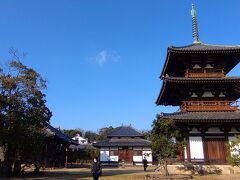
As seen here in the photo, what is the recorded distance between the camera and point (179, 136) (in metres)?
29.1

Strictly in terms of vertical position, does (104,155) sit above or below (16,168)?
above

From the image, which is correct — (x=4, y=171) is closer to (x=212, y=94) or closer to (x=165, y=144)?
(x=165, y=144)

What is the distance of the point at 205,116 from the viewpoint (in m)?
30.3

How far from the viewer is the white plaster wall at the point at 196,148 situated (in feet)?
101

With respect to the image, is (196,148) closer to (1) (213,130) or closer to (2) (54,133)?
(1) (213,130)

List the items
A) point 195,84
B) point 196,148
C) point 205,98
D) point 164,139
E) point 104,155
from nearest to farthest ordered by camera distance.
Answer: point 164,139 → point 196,148 → point 195,84 → point 205,98 → point 104,155

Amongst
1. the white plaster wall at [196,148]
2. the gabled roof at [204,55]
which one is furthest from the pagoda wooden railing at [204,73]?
the white plaster wall at [196,148]

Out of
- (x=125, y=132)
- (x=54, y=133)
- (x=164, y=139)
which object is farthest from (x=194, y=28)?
(x=125, y=132)

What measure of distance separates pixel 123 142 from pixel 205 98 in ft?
102

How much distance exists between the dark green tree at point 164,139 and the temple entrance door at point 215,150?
436 centimetres

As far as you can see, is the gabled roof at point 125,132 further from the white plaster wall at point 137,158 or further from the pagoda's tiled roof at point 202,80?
the pagoda's tiled roof at point 202,80

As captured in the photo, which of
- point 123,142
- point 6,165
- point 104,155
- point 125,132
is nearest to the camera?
point 6,165

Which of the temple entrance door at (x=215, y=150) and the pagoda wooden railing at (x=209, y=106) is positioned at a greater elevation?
the pagoda wooden railing at (x=209, y=106)

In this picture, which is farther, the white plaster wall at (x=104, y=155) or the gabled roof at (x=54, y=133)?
the white plaster wall at (x=104, y=155)
